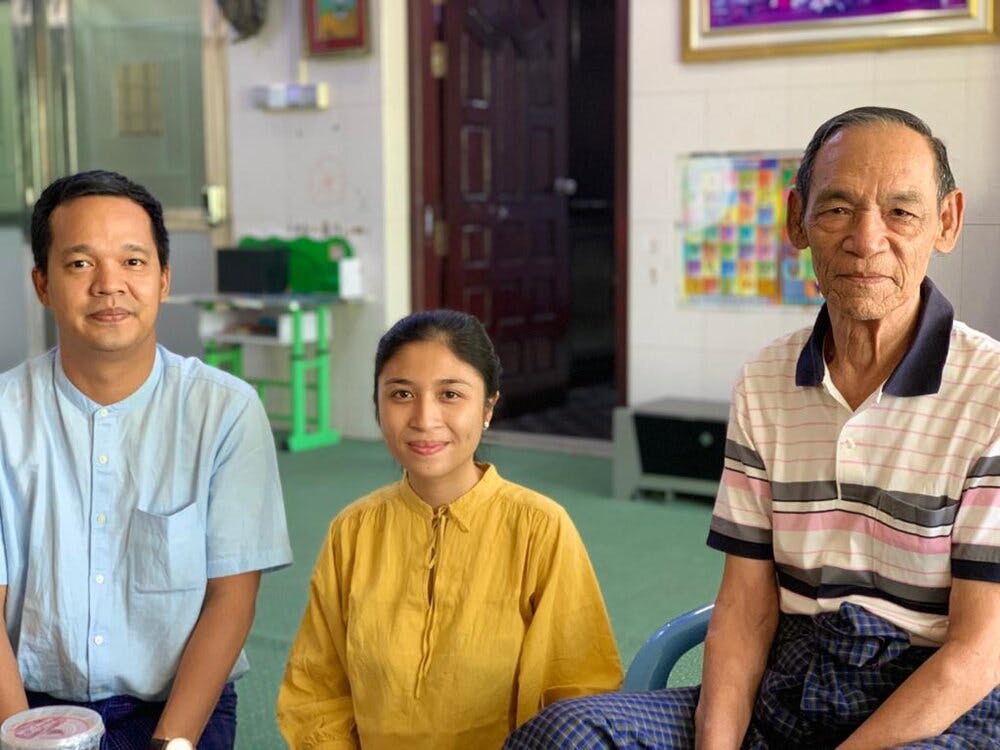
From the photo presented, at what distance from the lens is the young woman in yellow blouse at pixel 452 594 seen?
1.66m

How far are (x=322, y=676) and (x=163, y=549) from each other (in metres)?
0.28

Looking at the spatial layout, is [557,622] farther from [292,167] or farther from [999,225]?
[292,167]

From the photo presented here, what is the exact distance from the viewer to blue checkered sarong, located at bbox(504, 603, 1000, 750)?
4.64ft

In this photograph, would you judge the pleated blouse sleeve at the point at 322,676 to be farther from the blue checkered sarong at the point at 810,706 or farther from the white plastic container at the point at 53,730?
the white plastic container at the point at 53,730

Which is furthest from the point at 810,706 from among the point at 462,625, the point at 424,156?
the point at 424,156

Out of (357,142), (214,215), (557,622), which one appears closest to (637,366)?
(357,142)

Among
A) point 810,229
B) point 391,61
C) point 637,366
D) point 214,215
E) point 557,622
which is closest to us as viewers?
point 810,229

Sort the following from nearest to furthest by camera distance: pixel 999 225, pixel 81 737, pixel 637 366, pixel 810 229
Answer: pixel 81 737 < pixel 810 229 < pixel 999 225 < pixel 637 366

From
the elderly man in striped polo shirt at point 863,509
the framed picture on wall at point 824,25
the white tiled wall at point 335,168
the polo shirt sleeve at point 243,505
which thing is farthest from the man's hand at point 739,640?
the white tiled wall at point 335,168

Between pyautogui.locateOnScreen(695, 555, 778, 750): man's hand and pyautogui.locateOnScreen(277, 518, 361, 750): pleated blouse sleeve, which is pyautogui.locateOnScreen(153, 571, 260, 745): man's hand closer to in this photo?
pyautogui.locateOnScreen(277, 518, 361, 750): pleated blouse sleeve

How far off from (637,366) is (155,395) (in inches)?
132

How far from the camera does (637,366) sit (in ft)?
16.2

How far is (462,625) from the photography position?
1.66 m

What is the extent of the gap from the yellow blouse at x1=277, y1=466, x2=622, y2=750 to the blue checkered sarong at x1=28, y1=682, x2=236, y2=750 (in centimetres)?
10
